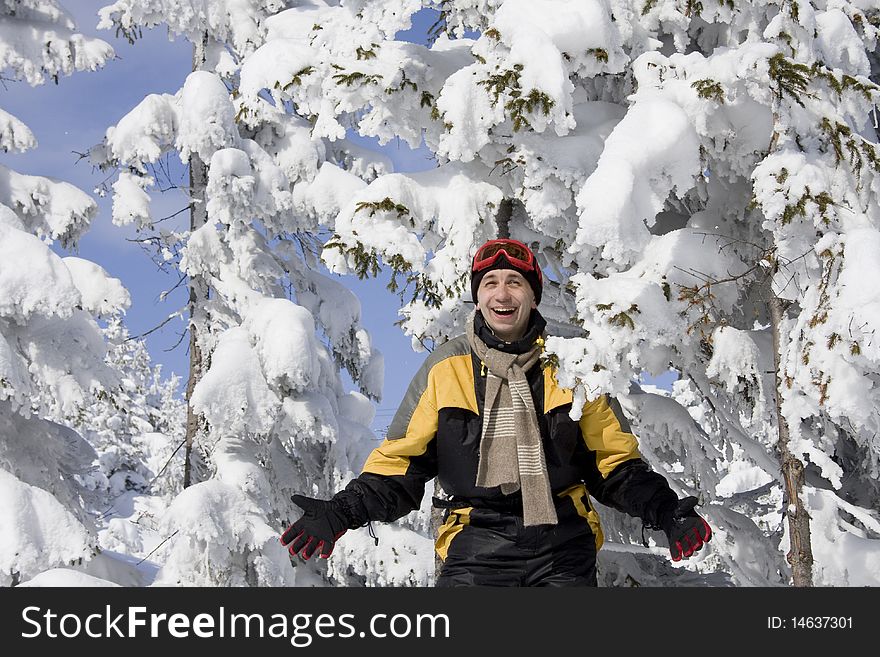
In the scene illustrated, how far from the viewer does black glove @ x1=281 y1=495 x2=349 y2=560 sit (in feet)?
10.2

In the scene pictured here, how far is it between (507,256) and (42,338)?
312 inches

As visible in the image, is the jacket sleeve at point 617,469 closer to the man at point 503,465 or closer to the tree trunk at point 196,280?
the man at point 503,465

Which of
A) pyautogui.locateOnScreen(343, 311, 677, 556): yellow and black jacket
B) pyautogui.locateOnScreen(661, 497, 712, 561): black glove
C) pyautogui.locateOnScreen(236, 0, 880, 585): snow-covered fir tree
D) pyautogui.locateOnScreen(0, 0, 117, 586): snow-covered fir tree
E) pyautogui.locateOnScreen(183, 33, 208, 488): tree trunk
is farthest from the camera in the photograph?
pyautogui.locateOnScreen(183, 33, 208, 488): tree trunk

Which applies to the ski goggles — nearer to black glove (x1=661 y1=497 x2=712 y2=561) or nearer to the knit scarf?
the knit scarf

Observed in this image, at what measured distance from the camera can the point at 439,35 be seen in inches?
326

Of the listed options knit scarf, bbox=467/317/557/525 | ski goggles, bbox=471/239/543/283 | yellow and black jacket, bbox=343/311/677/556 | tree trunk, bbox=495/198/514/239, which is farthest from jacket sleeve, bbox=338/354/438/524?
tree trunk, bbox=495/198/514/239

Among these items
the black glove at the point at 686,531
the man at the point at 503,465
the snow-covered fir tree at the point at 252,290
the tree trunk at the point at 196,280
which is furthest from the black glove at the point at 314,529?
the tree trunk at the point at 196,280

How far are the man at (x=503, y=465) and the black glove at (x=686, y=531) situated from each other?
0.04ft

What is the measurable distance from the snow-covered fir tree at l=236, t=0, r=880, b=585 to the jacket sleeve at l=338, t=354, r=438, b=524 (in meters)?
0.63

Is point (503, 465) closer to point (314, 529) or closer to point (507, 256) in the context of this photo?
point (314, 529)

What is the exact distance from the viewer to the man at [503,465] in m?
3.14

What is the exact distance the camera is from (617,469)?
330cm

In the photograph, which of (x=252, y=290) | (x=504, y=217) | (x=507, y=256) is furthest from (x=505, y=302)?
(x=252, y=290)
